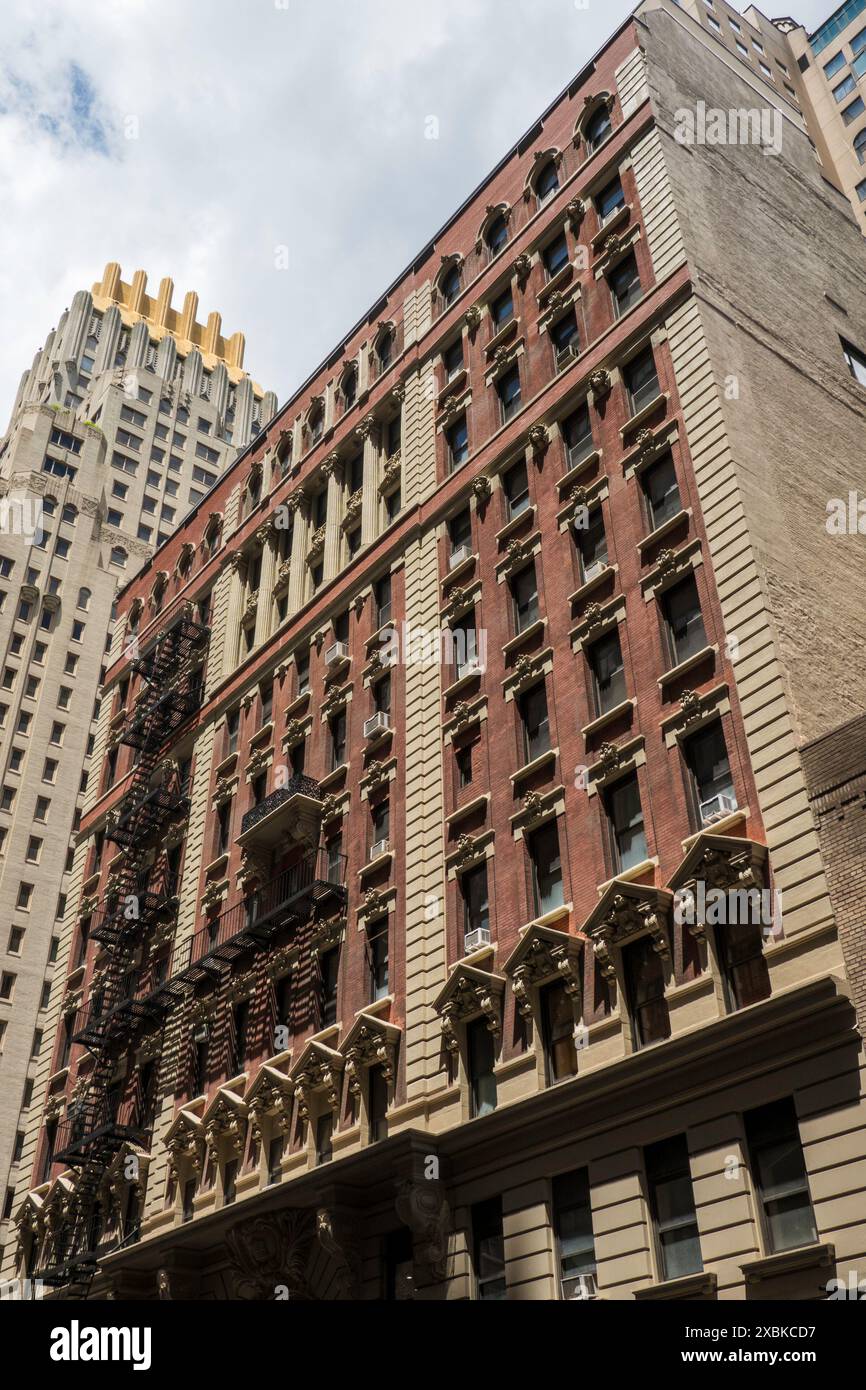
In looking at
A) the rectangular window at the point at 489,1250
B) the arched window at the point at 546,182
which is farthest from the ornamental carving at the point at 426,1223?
the arched window at the point at 546,182

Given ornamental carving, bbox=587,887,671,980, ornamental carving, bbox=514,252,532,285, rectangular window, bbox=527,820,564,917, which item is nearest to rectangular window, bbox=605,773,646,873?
ornamental carving, bbox=587,887,671,980

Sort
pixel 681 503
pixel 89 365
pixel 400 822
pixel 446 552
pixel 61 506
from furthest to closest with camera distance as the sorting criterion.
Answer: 1. pixel 89 365
2. pixel 61 506
3. pixel 446 552
4. pixel 400 822
5. pixel 681 503

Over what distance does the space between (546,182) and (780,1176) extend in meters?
30.8

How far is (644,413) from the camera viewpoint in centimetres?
3019

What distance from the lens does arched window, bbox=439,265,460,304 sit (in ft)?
140

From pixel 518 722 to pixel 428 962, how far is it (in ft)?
19.0

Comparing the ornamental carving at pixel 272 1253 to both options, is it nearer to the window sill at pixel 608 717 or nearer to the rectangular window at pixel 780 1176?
the rectangular window at pixel 780 1176

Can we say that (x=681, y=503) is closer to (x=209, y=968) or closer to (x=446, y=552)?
(x=446, y=552)

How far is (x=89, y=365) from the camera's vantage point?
116188 mm

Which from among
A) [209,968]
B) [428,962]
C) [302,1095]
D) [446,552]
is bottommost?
[302,1095]

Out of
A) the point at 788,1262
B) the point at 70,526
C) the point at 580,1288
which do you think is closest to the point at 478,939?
the point at 580,1288

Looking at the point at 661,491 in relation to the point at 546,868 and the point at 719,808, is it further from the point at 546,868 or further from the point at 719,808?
the point at 546,868

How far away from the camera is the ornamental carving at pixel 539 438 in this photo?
33.6 m

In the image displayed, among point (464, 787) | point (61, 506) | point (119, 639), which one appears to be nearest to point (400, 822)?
point (464, 787)
